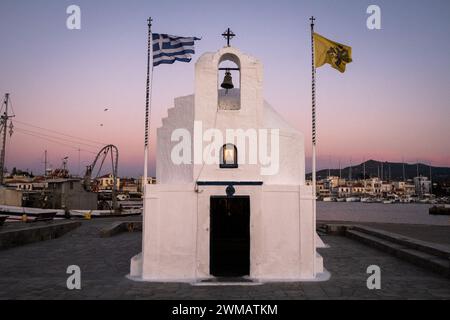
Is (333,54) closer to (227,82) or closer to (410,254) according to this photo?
(227,82)

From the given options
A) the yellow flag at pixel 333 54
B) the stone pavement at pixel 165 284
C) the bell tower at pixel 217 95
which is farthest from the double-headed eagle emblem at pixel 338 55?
the stone pavement at pixel 165 284

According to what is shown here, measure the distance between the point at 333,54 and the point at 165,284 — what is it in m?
9.78

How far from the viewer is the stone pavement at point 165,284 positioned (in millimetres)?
10336

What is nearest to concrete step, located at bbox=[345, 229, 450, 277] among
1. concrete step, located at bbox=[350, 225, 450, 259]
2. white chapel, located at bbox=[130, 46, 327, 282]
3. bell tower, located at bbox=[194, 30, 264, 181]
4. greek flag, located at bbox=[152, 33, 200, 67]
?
concrete step, located at bbox=[350, 225, 450, 259]

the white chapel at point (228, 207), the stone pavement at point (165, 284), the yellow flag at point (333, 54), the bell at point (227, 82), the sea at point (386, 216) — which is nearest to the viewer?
the stone pavement at point (165, 284)

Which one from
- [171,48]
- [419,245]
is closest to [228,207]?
[171,48]

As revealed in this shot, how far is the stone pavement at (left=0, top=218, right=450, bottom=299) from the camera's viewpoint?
1034 cm

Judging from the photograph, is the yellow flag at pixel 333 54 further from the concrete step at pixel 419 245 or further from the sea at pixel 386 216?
the sea at pixel 386 216

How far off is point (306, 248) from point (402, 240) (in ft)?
27.5

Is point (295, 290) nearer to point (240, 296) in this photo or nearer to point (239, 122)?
point (240, 296)

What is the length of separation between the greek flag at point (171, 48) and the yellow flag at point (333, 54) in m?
4.61

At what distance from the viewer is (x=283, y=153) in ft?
43.6

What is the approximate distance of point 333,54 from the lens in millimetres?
13320
